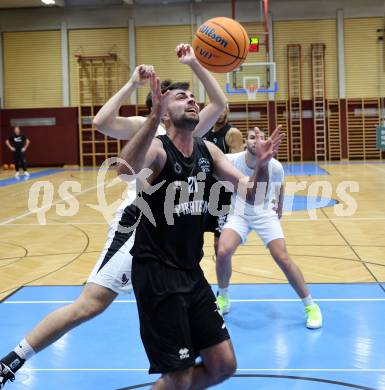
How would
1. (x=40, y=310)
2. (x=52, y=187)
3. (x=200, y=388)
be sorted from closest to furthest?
(x=200, y=388) → (x=40, y=310) → (x=52, y=187)

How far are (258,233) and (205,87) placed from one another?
179 cm

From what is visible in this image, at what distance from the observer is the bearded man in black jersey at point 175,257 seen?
2898 millimetres

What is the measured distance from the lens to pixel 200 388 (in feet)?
9.89

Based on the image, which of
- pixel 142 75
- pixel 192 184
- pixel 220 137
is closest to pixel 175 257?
pixel 192 184

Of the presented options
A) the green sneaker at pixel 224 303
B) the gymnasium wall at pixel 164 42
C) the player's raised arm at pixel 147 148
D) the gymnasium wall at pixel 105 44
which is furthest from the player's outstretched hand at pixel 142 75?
the gymnasium wall at pixel 105 44

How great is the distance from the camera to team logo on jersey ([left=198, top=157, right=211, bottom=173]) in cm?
318

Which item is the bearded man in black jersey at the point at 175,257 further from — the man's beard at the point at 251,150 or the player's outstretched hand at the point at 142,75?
the man's beard at the point at 251,150

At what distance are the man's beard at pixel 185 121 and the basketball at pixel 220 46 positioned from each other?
161cm

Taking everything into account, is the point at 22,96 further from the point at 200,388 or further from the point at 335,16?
the point at 200,388

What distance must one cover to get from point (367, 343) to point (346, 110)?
22.5m

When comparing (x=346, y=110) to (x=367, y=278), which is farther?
(x=346, y=110)

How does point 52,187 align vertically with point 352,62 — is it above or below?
below

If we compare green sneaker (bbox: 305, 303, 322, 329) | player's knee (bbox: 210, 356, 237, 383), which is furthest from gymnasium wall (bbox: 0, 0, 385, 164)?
player's knee (bbox: 210, 356, 237, 383)

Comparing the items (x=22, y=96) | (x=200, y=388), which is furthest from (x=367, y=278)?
(x=22, y=96)
